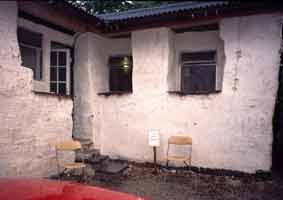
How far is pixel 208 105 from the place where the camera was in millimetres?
7535

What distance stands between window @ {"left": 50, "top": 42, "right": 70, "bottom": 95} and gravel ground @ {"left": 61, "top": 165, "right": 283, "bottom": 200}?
2653 millimetres

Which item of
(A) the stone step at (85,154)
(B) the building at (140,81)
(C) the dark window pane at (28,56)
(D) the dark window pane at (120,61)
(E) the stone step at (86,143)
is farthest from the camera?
(D) the dark window pane at (120,61)

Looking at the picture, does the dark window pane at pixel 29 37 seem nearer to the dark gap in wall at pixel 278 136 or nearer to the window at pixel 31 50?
the window at pixel 31 50

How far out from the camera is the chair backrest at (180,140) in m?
7.61

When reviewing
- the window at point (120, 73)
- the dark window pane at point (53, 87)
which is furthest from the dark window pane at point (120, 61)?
the dark window pane at point (53, 87)

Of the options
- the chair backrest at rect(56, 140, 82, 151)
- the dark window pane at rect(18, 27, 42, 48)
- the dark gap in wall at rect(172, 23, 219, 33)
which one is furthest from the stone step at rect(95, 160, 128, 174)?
the dark gap in wall at rect(172, 23, 219, 33)

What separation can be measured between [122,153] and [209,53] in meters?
3.61

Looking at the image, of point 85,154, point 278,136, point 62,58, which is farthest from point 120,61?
point 278,136

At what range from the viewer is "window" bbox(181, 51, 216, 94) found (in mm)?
8211

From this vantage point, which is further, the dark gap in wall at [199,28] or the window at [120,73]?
the window at [120,73]

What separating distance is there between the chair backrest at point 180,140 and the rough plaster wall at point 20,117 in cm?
276

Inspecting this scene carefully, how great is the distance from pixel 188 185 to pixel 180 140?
4.19 ft

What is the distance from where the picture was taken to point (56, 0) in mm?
5941

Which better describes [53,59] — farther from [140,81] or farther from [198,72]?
[198,72]
